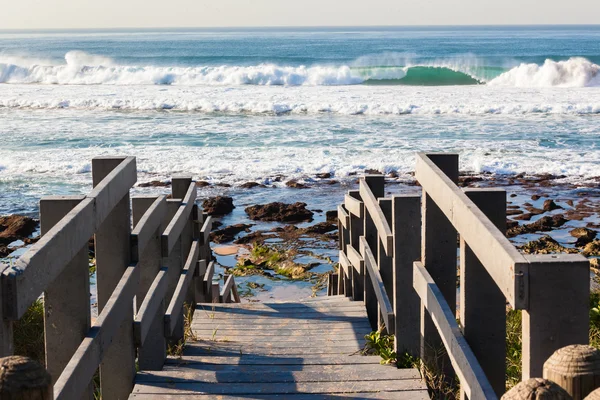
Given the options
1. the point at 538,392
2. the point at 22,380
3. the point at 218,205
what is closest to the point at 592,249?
the point at 218,205

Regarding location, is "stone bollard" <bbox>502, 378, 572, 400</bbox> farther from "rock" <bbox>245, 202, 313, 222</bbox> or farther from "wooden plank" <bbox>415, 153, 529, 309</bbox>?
"rock" <bbox>245, 202, 313, 222</bbox>

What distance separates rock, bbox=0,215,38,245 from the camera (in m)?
12.9

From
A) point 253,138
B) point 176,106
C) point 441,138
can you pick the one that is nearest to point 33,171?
point 253,138

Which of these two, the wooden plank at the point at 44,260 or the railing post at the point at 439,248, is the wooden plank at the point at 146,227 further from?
the railing post at the point at 439,248

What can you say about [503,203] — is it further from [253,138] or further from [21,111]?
[21,111]

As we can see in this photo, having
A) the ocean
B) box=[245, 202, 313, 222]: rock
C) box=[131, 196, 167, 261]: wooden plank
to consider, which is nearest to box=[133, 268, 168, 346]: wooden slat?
box=[131, 196, 167, 261]: wooden plank

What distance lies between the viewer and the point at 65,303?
10.6 ft

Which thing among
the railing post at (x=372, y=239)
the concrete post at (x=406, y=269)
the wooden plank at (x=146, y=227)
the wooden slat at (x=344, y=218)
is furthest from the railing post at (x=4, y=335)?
the wooden slat at (x=344, y=218)

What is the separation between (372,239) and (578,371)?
14.3 feet

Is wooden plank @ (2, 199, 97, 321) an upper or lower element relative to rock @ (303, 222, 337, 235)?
upper

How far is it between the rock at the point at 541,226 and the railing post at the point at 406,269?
8.53m

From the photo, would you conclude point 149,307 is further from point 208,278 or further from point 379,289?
point 208,278

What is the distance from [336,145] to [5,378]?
850 inches

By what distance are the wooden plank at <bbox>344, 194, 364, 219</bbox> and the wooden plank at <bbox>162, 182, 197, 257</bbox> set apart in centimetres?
127
